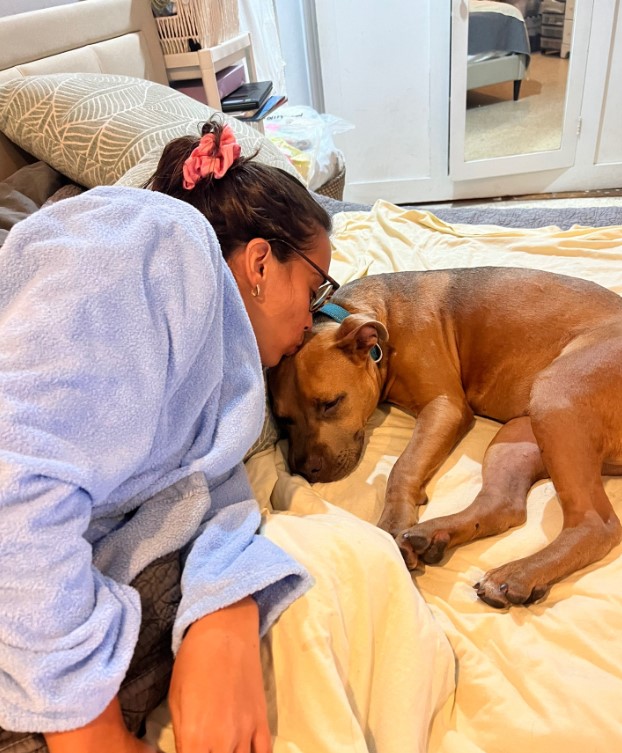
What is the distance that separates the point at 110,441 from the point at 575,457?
41.3 inches

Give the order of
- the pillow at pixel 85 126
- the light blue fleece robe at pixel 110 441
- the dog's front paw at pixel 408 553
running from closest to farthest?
the light blue fleece robe at pixel 110 441, the dog's front paw at pixel 408 553, the pillow at pixel 85 126

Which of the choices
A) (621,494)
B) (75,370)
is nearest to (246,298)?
(75,370)

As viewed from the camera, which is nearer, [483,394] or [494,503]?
[494,503]

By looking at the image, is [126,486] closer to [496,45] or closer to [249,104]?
[249,104]

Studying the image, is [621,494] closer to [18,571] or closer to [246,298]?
[246,298]

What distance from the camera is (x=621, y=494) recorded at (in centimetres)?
149

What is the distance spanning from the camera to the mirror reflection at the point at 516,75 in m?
4.32

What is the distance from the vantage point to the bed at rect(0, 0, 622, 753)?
3.33 feet

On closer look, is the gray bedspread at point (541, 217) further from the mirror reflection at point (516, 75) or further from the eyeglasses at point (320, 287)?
the mirror reflection at point (516, 75)

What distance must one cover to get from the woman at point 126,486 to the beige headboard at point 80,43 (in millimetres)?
1593

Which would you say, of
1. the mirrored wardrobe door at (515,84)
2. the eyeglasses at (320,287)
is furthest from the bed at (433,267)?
the mirrored wardrobe door at (515,84)

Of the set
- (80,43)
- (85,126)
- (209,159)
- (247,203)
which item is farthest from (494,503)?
(80,43)

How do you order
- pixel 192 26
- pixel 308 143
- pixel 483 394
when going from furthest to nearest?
pixel 308 143 → pixel 192 26 → pixel 483 394

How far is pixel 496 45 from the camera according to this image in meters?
4.42
